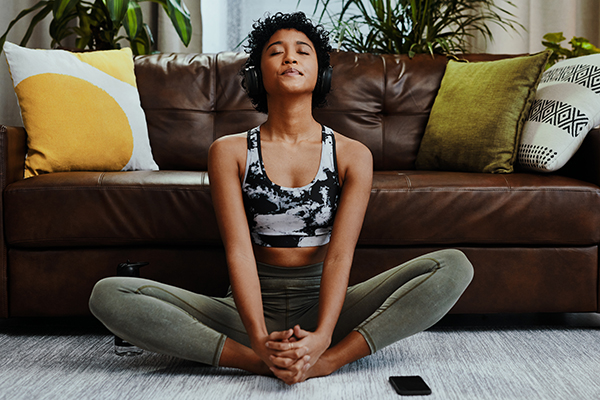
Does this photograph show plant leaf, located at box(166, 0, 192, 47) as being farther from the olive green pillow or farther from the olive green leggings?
the olive green leggings

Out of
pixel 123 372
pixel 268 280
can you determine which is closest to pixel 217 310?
pixel 268 280

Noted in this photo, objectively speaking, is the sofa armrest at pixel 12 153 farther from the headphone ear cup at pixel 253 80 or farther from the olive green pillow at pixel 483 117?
the olive green pillow at pixel 483 117

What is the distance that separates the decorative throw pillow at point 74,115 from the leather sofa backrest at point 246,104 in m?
0.14

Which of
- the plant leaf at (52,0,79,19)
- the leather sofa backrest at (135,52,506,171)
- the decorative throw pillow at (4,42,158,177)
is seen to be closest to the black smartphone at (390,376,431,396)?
the leather sofa backrest at (135,52,506,171)

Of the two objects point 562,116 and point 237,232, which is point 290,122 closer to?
point 237,232

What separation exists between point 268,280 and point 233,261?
0.14 m

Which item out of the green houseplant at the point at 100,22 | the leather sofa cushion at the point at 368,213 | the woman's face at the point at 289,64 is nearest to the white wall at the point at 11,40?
the green houseplant at the point at 100,22

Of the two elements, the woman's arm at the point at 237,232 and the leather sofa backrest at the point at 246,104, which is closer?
the woman's arm at the point at 237,232

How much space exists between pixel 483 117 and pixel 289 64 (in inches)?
37.3

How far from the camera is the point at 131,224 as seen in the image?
5.27 feet

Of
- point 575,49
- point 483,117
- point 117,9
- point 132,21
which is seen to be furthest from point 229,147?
point 575,49

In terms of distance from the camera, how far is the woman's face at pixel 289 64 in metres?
1.30

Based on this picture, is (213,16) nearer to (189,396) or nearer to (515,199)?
(515,199)

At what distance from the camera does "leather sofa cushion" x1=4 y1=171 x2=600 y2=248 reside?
62.8 inches
